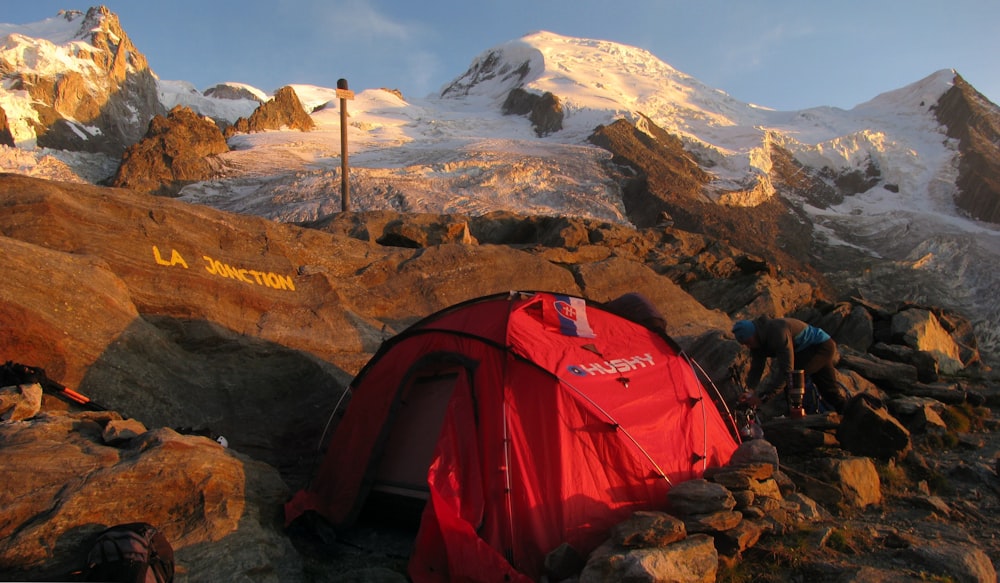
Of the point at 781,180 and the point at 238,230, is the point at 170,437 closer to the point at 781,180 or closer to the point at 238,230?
the point at 238,230

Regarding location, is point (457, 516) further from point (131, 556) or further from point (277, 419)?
point (277, 419)

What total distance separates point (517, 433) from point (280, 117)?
6783 centimetres

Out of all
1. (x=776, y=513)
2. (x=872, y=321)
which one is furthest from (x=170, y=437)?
(x=872, y=321)

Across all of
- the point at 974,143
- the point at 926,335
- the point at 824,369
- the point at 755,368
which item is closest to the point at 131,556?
the point at 755,368

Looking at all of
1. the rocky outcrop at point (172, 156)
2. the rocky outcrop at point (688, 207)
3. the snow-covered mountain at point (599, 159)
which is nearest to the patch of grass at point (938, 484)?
the rocky outcrop at point (688, 207)

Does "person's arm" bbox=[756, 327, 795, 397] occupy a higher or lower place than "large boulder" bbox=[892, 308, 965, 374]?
higher

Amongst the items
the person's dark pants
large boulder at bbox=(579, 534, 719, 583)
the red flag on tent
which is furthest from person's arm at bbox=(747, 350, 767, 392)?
large boulder at bbox=(579, 534, 719, 583)

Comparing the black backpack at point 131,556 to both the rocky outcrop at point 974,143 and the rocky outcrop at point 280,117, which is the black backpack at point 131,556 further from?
the rocky outcrop at point 280,117

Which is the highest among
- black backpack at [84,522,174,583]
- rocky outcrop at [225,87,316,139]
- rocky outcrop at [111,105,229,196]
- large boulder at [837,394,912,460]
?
rocky outcrop at [225,87,316,139]

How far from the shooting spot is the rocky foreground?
463 centimetres

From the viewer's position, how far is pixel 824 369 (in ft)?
27.9

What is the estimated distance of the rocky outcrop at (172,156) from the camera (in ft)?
163

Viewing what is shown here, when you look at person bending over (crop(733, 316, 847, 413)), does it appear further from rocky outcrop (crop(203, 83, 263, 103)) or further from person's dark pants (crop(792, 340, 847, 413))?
rocky outcrop (crop(203, 83, 263, 103))

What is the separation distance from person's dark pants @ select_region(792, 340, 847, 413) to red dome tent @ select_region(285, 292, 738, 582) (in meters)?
2.05
